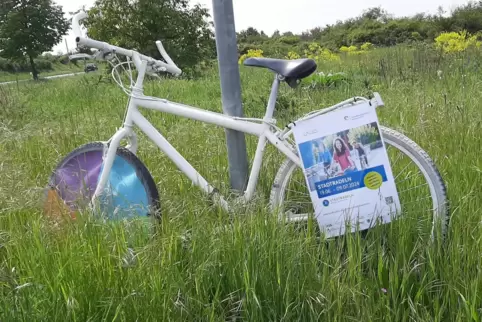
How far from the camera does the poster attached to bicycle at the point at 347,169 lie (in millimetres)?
1981

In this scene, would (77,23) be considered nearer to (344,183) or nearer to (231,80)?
(231,80)

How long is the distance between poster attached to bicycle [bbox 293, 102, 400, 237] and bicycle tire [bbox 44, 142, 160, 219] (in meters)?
0.77

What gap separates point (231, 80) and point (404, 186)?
1.02 metres

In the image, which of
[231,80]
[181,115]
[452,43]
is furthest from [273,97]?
[452,43]

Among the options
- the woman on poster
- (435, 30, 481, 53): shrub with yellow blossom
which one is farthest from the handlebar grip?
(435, 30, 481, 53): shrub with yellow blossom

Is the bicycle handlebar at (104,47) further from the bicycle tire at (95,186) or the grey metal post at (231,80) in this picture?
the bicycle tire at (95,186)

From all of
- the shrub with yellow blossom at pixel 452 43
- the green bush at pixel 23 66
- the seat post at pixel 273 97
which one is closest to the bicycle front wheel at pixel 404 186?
the seat post at pixel 273 97

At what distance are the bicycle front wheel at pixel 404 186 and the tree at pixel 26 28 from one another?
95.5 feet

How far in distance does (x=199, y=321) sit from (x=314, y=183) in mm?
819

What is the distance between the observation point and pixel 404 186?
7.27ft

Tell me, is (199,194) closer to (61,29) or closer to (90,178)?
(90,178)

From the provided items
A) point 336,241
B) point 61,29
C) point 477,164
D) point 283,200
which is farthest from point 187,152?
point 61,29

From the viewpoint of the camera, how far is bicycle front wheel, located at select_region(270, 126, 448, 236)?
6.37ft

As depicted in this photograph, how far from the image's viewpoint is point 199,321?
1.53 m
